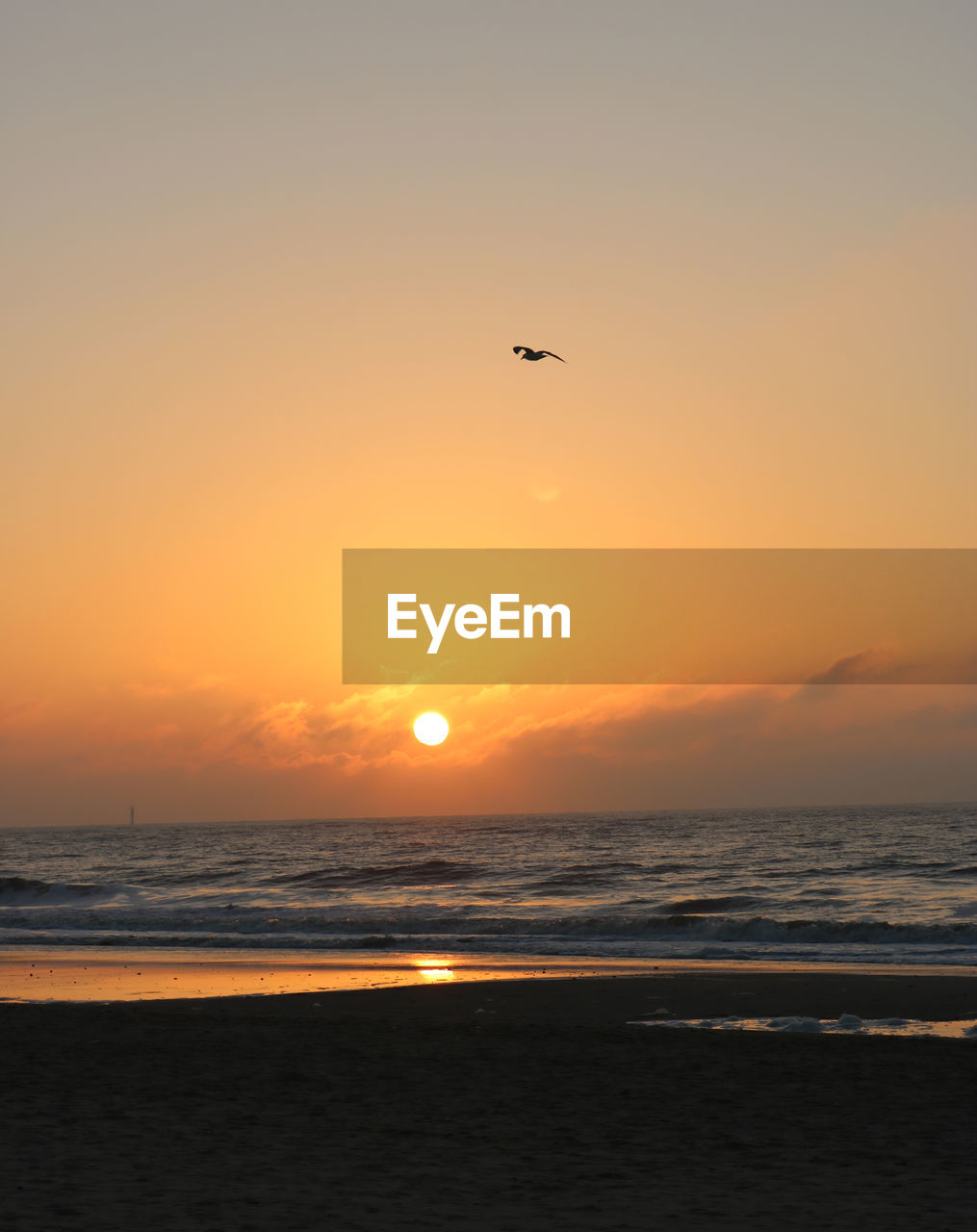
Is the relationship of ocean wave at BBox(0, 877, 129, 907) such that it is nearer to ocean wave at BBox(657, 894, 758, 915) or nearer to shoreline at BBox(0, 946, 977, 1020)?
shoreline at BBox(0, 946, 977, 1020)

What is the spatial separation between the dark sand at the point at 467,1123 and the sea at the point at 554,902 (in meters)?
15.2

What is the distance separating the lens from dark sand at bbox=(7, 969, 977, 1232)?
792 cm

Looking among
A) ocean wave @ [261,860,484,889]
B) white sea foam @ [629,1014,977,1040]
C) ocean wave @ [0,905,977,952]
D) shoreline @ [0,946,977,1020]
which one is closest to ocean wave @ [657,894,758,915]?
ocean wave @ [0,905,977,952]

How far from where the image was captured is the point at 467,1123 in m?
10.6

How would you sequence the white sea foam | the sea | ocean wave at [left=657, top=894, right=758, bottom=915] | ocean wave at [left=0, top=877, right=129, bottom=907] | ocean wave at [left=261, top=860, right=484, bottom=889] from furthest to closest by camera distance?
ocean wave at [left=261, top=860, right=484, bottom=889] → ocean wave at [left=0, top=877, right=129, bottom=907] → ocean wave at [left=657, top=894, right=758, bottom=915] → the sea → the white sea foam

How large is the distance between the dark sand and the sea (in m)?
15.2

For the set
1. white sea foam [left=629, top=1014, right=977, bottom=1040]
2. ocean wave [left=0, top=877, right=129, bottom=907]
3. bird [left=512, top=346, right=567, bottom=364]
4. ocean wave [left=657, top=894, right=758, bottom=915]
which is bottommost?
Answer: ocean wave [left=0, top=877, right=129, bottom=907]

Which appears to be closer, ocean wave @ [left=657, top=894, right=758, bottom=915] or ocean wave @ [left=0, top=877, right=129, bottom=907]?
ocean wave @ [left=657, top=894, right=758, bottom=915]

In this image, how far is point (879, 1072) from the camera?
42.4ft

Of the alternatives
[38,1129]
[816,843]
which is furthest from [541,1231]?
[816,843]

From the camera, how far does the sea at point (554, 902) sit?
3278cm

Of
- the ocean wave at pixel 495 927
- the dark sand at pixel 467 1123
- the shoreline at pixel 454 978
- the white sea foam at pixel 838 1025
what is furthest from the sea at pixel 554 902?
the dark sand at pixel 467 1123

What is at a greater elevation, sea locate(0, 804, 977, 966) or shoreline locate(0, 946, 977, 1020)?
shoreline locate(0, 946, 977, 1020)

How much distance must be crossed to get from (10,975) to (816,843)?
220 ft
